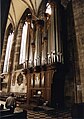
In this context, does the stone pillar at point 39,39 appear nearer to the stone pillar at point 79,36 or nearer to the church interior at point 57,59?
the church interior at point 57,59

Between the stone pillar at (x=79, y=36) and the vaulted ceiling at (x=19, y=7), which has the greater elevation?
the vaulted ceiling at (x=19, y=7)

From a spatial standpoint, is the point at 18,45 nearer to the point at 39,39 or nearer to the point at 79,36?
the point at 39,39

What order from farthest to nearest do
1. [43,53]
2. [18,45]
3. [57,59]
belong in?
[18,45] → [43,53] → [57,59]

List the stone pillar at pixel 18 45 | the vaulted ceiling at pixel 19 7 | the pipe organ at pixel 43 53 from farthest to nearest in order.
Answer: the stone pillar at pixel 18 45
the vaulted ceiling at pixel 19 7
the pipe organ at pixel 43 53

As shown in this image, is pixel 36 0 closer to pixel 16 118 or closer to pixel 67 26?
pixel 67 26

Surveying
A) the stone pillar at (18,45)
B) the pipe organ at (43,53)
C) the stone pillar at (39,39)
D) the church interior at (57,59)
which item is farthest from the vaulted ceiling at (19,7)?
the stone pillar at (39,39)

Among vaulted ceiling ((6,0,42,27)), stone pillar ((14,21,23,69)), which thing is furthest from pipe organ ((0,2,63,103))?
stone pillar ((14,21,23,69))

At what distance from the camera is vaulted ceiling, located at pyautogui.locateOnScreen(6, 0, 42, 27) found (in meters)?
11.4

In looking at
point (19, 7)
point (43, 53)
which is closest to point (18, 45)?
point (19, 7)

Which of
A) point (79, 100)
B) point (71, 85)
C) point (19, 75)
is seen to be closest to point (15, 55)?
point (19, 75)

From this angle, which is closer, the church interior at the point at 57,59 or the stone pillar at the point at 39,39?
the church interior at the point at 57,59

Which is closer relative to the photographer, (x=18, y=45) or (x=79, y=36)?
(x=79, y=36)

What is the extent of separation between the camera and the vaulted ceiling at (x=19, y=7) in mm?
11367

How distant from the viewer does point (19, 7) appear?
41.8ft
